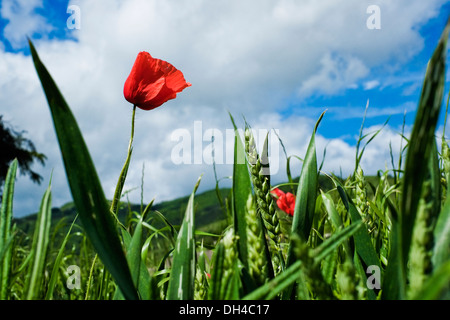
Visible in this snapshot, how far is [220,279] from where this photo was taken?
337 mm

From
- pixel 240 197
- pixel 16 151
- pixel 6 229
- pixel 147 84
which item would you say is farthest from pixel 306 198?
pixel 16 151

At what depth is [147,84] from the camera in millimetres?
866

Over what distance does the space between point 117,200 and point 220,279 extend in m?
0.33

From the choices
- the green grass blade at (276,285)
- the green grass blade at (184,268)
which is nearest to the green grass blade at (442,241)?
the green grass blade at (276,285)

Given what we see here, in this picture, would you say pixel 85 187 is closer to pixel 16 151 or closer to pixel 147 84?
pixel 147 84

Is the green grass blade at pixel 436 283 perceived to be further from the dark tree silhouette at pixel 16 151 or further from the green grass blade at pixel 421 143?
the dark tree silhouette at pixel 16 151

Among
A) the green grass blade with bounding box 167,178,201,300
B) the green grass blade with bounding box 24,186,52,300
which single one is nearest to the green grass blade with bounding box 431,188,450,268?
the green grass blade with bounding box 167,178,201,300

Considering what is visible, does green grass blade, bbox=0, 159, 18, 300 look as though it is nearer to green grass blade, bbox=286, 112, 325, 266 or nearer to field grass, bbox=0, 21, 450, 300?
field grass, bbox=0, 21, 450, 300

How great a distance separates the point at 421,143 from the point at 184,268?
0.76ft

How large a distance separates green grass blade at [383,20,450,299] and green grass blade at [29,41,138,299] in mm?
234

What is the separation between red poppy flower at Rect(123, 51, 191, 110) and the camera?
2.78 ft
